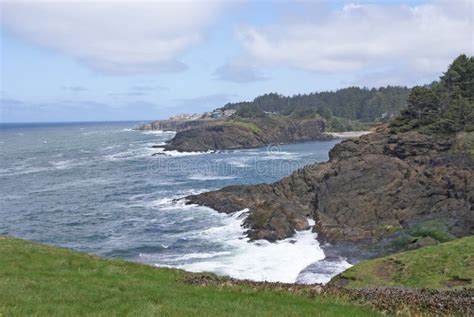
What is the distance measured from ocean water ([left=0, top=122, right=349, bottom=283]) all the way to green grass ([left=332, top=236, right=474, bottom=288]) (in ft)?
41.6

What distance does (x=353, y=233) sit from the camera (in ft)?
153

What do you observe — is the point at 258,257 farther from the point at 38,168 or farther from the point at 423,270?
the point at 38,168

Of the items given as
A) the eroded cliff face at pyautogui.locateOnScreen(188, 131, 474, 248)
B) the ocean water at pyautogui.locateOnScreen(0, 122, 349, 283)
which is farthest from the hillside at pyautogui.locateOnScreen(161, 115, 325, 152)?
the eroded cliff face at pyautogui.locateOnScreen(188, 131, 474, 248)

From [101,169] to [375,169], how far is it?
7219 cm

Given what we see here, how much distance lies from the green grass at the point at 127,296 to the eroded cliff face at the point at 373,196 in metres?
30.8

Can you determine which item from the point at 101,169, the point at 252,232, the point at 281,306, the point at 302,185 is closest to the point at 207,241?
the point at 252,232

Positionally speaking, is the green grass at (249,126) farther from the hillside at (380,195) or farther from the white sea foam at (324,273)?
the white sea foam at (324,273)

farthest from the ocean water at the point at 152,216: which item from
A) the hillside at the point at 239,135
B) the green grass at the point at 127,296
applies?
the hillside at the point at 239,135

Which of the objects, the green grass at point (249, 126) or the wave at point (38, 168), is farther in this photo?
the green grass at point (249, 126)

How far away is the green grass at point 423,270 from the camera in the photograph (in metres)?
19.6

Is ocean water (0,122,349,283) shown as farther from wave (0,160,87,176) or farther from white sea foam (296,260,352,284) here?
wave (0,160,87,176)

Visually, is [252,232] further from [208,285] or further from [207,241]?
[208,285]

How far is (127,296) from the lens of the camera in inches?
548

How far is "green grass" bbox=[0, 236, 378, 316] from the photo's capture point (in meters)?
12.1
